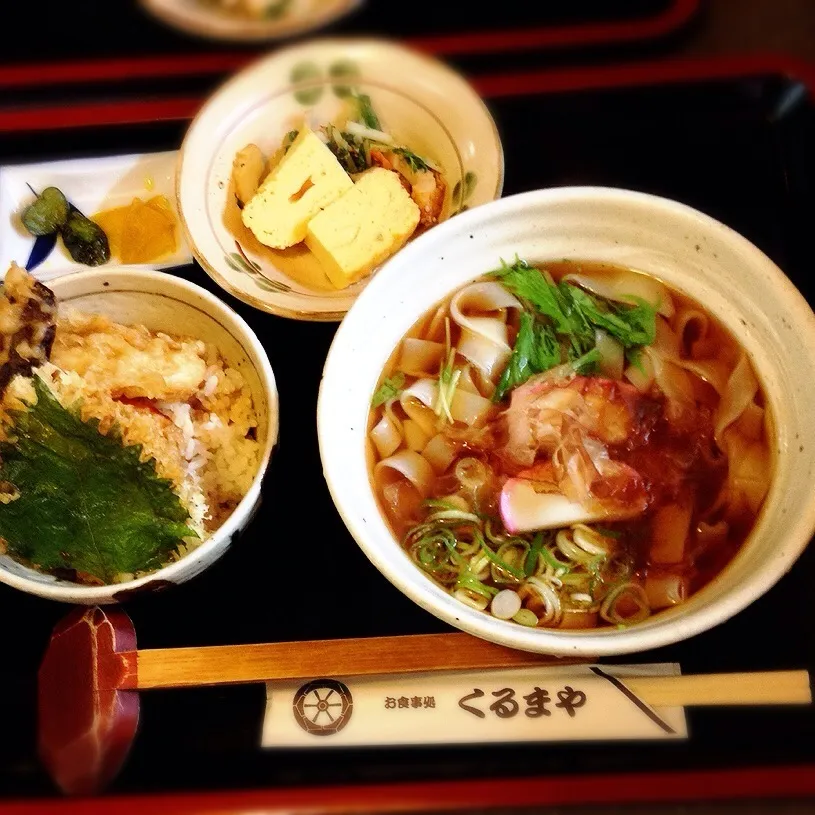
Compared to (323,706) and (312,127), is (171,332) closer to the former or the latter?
(312,127)

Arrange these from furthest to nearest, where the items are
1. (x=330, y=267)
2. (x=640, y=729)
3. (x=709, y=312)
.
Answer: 1. (x=330, y=267)
2. (x=709, y=312)
3. (x=640, y=729)

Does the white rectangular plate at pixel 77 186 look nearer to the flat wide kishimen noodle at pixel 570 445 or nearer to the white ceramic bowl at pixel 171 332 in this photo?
the white ceramic bowl at pixel 171 332

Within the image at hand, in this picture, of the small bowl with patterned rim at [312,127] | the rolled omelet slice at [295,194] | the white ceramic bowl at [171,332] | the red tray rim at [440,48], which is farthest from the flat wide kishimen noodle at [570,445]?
the red tray rim at [440,48]

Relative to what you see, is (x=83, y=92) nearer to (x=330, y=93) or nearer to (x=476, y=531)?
(x=330, y=93)

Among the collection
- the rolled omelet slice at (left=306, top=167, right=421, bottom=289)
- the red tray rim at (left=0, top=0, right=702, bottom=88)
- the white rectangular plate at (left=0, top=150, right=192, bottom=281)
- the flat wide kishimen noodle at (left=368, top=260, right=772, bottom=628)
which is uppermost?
the red tray rim at (left=0, top=0, right=702, bottom=88)

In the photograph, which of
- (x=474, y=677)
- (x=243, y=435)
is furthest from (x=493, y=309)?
(x=474, y=677)

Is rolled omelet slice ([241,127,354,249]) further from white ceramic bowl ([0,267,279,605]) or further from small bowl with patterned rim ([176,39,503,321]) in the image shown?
white ceramic bowl ([0,267,279,605])

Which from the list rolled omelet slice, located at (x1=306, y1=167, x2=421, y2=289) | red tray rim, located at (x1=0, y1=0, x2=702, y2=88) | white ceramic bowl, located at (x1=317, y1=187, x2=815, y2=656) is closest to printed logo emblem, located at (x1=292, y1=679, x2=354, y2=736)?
white ceramic bowl, located at (x1=317, y1=187, x2=815, y2=656)
